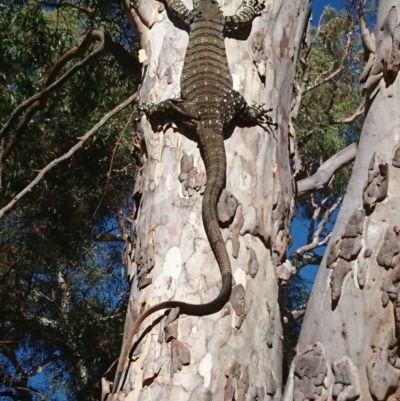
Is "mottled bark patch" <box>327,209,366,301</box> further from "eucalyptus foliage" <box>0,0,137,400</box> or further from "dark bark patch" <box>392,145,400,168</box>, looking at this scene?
"eucalyptus foliage" <box>0,0,137,400</box>

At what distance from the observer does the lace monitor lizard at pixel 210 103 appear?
2129 millimetres

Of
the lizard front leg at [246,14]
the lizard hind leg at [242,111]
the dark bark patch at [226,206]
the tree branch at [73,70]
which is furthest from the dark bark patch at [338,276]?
the tree branch at [73,70]

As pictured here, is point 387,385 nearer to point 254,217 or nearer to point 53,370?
point 254,217

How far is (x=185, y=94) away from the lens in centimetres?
269

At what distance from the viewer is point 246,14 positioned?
2.74m

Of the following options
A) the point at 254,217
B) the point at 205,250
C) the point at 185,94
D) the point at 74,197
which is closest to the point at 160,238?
the point at 205,250

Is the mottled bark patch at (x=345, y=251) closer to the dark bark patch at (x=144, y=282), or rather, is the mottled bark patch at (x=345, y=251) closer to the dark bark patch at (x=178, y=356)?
the dark bark patch at (x=178, y=356)

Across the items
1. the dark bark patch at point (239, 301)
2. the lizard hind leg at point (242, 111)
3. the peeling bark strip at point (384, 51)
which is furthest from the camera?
the lizard hind leg at point (242, 111)

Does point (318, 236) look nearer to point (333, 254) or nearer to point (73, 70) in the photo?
point (73, 70)

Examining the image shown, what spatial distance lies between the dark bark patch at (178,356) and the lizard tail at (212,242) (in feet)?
0.31

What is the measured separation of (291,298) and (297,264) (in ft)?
3.72

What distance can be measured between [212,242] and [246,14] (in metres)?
1.04

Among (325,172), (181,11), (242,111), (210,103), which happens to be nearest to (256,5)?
(181,11)

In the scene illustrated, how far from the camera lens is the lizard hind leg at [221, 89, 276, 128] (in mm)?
2459
